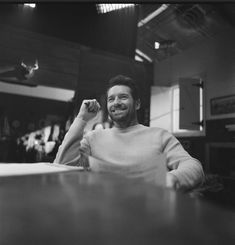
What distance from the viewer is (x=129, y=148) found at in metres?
0.87

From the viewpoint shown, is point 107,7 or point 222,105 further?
point 107,7

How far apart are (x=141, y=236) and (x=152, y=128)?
0.42 meters

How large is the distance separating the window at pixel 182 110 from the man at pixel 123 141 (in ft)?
0.13

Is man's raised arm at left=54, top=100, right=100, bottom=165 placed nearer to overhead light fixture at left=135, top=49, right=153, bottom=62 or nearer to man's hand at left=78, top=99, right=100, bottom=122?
man's hand at left=78, top=99, right=100, bottom=122

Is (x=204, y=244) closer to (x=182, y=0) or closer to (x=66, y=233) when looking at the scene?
(x=66, y=233)

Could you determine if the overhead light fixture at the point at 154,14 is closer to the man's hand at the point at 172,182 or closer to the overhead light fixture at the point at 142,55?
the overhead light fixture at the point at 142,55

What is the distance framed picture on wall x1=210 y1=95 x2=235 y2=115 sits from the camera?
868 mm

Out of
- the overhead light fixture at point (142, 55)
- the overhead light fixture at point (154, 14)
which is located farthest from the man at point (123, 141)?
the overhead light fixture at point (154, 14)

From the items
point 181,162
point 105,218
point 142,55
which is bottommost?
point 105,218

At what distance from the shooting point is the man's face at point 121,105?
861 mm

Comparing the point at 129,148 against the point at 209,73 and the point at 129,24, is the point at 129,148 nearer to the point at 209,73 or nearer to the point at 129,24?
the point at 209,73

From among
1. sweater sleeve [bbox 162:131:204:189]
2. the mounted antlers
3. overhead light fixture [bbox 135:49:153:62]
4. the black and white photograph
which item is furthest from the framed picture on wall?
the mounted antlers

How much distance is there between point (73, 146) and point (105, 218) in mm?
401

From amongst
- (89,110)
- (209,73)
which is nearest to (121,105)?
(89,110)
